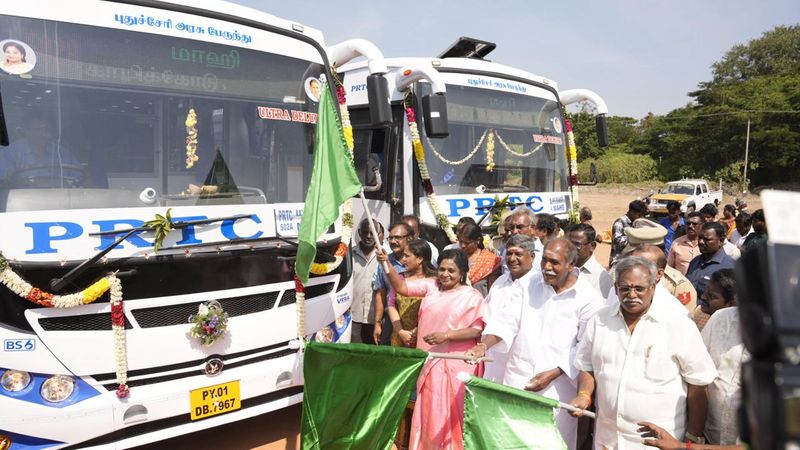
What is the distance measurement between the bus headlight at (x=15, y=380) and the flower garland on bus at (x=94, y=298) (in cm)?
37

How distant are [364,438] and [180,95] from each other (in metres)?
2.48

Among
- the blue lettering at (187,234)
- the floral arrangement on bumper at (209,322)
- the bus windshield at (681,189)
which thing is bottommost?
the floral arrangement on bumper at (209,322)

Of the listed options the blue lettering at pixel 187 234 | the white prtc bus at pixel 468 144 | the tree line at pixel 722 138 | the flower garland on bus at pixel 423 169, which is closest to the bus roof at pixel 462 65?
the white prtc bus at pixel 468 144

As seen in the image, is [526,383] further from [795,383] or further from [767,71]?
[767,71]

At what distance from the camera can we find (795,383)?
945 mm

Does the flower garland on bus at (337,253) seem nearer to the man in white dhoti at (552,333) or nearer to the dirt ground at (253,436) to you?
the dirt ground at (253,436)

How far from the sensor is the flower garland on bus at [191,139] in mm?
3801

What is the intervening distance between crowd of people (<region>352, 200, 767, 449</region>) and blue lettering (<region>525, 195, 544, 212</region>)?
143 cm

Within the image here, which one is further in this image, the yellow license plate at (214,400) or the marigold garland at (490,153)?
the marigold garland at (490,153)

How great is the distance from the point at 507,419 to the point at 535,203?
4.10 metres

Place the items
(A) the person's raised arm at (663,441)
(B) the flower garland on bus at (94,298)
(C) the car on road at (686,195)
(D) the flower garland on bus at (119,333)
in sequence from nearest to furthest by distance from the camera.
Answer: (A) the person's raised arm at (663,441) < (B) the flower garland on bus at (94,298) < (D) the flower garland on bus at (119,333) < (C) the car on road at (686,195)

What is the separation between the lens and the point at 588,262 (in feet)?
16.3

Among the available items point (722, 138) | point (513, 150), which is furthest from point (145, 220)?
point (722, 138)

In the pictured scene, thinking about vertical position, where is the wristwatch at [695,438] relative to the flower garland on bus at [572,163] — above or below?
below
